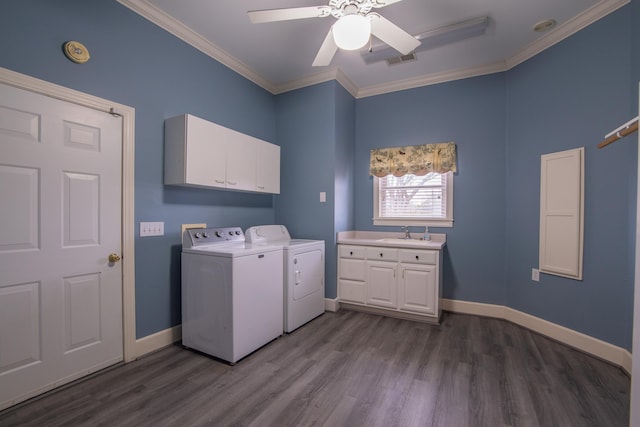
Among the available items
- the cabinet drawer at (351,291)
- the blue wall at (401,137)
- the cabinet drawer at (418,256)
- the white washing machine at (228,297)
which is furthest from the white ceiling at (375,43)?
the cabinet drawer at (351,291)

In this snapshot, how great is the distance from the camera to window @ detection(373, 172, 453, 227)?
3.39 meters

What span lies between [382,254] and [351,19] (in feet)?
7.47

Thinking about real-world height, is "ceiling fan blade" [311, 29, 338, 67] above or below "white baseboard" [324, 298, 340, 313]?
above

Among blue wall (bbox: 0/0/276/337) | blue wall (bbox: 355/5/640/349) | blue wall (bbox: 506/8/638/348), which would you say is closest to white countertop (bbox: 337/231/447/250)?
blue wall (bbox: 355/5/640/349)

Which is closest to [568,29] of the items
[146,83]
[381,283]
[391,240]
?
[391,240]

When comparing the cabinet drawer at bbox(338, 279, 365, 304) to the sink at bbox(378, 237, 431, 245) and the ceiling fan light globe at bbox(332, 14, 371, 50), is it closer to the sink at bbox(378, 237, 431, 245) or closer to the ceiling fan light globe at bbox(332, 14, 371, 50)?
the sink at bbox(378, 237, 431, 245)

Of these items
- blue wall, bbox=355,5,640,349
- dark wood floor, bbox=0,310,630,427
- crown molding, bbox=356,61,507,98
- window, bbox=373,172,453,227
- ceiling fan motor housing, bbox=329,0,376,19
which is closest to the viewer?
dark wood floor, bbox=0,310,630,427

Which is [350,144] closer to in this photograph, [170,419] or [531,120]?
[531,120]

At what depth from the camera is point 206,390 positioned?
184 centimetres

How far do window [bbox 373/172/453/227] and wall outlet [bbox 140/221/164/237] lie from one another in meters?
2.53

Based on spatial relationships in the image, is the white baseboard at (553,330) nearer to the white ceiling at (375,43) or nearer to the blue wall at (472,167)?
the blue wall at (472,167)

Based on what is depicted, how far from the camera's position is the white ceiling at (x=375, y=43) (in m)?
2.24

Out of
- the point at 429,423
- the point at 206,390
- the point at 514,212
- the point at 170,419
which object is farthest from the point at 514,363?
the point at 170,419

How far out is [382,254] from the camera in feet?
10.3
